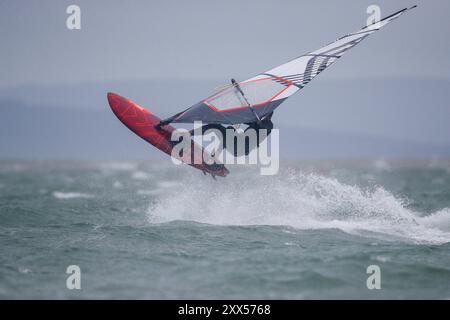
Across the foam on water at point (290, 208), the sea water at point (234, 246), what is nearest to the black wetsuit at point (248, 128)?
the sea water at point (234, 246)

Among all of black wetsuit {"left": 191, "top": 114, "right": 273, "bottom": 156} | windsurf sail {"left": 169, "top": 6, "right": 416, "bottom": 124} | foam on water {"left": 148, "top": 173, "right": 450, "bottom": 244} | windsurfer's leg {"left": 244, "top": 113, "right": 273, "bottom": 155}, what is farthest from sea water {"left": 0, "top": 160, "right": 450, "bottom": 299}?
windsurf sail {"left": 169, "top": 6, "right": 416, "bottom": 124}

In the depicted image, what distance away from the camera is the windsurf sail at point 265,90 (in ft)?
47.2

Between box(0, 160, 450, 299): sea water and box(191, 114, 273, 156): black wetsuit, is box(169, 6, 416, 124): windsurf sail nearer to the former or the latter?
box(191, 114, 273, 156): black wetsuit

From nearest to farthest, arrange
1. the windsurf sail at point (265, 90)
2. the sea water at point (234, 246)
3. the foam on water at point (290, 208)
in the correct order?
the sea water at point (234, 246)
the windsurf sail at point (265, 90)
the foam on water at point (290, 208)

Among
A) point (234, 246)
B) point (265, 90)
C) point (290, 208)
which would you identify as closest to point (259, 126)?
point (265, 90)

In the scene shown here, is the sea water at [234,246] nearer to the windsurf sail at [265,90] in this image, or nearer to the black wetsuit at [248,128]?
the black wetsuit at [248,128]

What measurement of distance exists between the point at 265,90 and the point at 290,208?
13.1ft

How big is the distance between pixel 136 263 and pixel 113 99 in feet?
19.3

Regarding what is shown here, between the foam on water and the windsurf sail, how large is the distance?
3194mm

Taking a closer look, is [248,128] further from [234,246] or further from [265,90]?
[234,246]

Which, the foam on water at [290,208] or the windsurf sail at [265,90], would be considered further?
the foam on water at [290,208]

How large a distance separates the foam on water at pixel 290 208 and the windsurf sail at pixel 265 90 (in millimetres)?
3194
